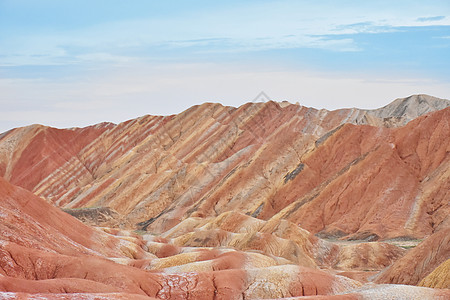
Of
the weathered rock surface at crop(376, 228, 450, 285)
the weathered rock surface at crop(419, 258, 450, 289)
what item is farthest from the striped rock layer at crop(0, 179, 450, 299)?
the weathered rock surface at crop(376, 228, 450, 285)

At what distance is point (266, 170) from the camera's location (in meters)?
119

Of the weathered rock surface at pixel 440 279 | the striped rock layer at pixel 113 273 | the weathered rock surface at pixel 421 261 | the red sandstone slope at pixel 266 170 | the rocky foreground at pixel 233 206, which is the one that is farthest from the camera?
the red sandstone slope at pixel 266 170

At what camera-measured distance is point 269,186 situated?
115 m

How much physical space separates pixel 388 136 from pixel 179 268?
231ft

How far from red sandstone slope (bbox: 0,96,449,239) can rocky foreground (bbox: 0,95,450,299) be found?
0.29 metres

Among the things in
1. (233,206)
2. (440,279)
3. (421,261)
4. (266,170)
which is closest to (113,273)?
(440,279)

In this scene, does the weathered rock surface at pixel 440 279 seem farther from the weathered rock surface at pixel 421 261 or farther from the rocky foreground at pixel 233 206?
the weathered rock surface at pixel 421 261

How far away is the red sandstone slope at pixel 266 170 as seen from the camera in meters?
95.7

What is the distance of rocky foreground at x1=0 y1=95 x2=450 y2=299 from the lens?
41.6 metres

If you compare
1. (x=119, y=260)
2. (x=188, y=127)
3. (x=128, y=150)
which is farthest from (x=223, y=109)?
(x=119, y=260)

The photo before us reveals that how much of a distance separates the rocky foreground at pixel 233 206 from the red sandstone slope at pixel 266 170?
11.3 inches

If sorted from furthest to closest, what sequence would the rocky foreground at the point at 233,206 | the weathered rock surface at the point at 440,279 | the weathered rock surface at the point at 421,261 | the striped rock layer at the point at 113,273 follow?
the weathered rock surface at the point at 421,261, the rocky foreground at the point at 233,206, the weathered rock surface at the point at 440,279, the striped rock layer at the point at 113,273

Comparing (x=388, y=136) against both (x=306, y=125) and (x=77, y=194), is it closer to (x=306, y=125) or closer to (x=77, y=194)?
(x=306, y=125)

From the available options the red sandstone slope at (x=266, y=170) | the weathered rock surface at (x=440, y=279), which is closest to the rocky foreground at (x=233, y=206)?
the weathered rock surface at (x=440, y=279)
